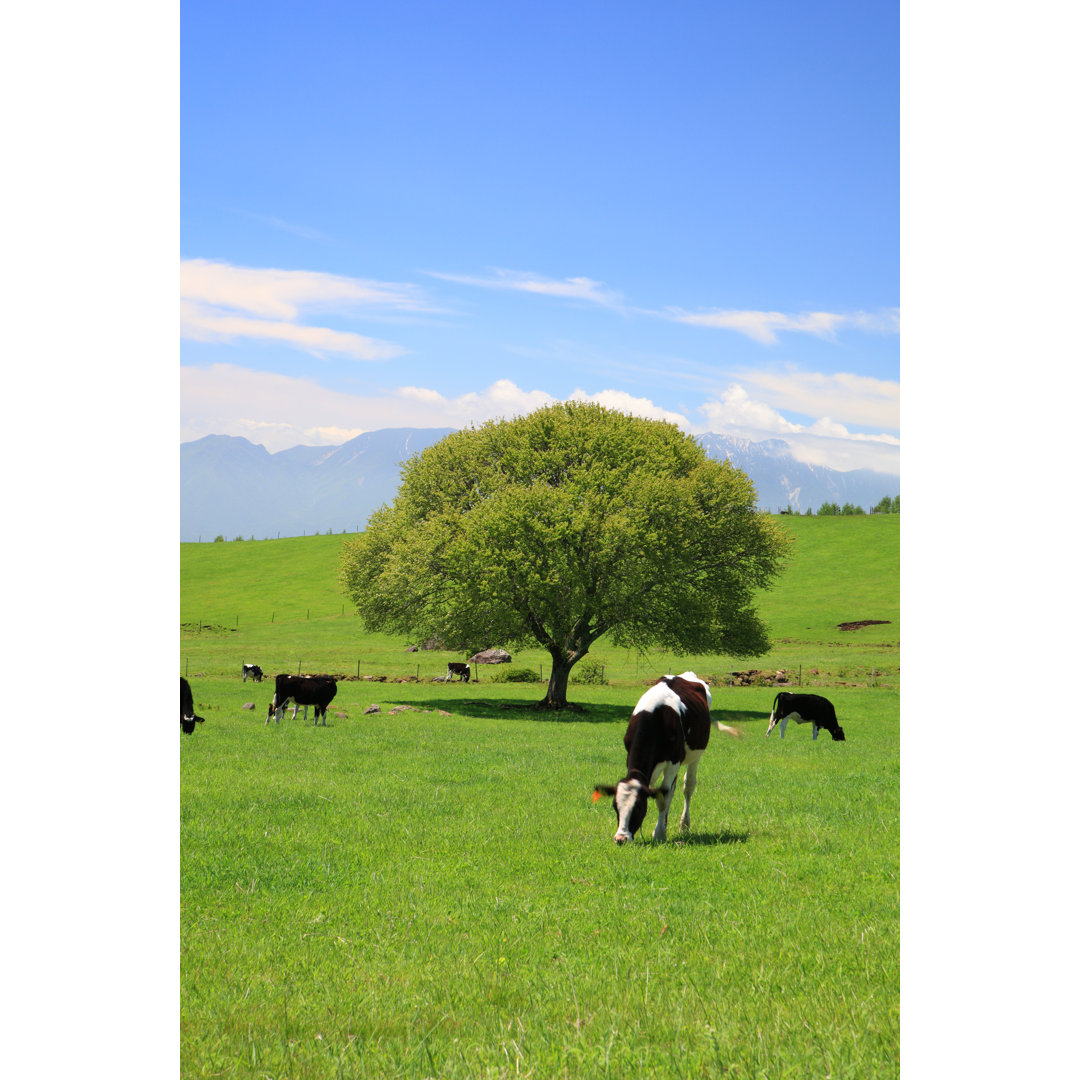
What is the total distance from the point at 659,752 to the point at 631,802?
2.93 feet

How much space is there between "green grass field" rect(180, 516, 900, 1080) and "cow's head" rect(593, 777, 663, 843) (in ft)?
0.93

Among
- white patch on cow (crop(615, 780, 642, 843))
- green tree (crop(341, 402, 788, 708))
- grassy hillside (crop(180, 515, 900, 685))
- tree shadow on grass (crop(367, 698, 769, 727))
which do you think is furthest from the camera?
grassy hillside (crop(180, 515, 900, 685))

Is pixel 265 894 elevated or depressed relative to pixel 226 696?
elevated

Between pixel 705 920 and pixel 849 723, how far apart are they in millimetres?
26584

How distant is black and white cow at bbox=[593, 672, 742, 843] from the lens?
1055cm

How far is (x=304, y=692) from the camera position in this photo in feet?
89.5

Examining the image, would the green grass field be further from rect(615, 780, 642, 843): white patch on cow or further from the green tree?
the green tree

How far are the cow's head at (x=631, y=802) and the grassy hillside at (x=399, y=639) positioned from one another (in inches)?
1367

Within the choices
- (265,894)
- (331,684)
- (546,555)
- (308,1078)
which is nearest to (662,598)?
(546,555)

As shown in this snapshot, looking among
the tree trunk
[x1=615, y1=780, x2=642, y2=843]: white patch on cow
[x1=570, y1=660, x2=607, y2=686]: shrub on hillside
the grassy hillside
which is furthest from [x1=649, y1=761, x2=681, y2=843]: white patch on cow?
[x1=570, y1=660, x2=607, y2=686]: shrub on hillside
